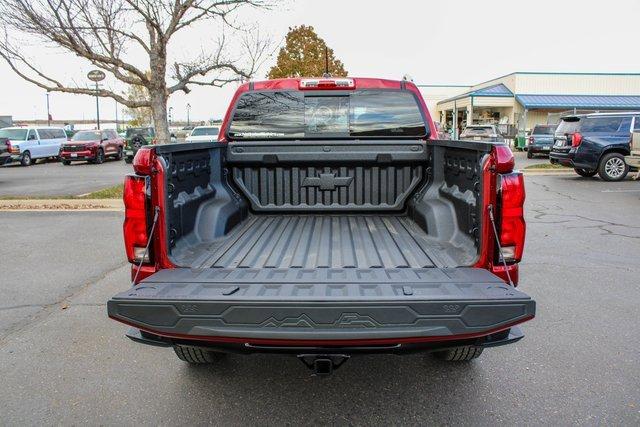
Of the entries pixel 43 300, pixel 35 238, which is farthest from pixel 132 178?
pixel 35 238

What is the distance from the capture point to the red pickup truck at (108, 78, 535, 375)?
2.38 metres

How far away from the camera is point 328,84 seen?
438cm

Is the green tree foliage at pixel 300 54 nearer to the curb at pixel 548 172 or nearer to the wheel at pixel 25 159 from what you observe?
the wheel at pixel 25 159

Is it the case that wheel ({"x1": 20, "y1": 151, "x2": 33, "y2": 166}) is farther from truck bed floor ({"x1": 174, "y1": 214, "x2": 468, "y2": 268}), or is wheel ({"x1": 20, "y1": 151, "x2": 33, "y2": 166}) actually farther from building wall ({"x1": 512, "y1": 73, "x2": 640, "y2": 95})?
building wall ({"x1": 512, "y1": 73, "x2": 640, "y2": 95})

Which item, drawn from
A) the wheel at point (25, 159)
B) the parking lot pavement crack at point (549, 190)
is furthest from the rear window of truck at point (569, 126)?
the wheel at point (25, 159)

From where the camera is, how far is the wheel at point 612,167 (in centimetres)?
1525

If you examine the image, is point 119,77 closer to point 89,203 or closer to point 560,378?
point 89,203

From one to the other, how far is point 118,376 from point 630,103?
43455mm

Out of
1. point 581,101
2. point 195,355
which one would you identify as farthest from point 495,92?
point 195,355

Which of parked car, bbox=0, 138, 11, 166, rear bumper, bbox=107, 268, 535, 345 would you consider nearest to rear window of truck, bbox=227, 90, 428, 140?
rear bumper, bbox=107, 268, 535, 345

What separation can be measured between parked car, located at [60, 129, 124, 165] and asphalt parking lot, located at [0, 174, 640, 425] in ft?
70.6

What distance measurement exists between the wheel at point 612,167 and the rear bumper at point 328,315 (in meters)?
15.1

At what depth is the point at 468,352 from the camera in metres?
3.47

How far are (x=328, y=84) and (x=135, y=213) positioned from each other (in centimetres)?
217
